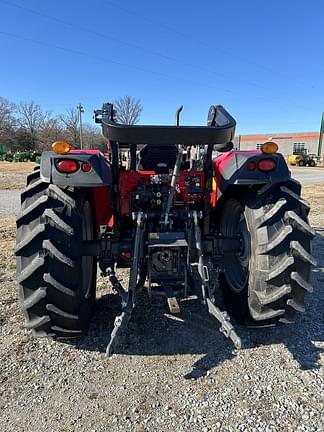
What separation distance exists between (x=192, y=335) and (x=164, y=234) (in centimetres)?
93

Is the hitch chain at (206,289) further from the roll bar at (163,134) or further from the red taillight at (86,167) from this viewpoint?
the red taillight at (86,167)

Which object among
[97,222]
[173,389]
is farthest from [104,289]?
[173,389]

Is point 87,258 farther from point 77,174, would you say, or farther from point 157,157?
point 157,157

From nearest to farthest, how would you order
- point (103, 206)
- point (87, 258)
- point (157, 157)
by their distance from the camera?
point (87, 258), point (103, 206), point (157, 157)

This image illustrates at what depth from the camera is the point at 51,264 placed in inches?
102

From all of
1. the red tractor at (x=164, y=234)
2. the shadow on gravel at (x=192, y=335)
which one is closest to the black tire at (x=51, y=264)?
the red tractor at (x=164, y=234)

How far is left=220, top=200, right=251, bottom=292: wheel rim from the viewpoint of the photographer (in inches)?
127

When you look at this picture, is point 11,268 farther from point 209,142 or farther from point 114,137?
point 209,142

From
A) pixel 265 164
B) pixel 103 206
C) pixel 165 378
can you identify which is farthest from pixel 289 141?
pixel 165 378

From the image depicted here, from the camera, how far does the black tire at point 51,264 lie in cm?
258

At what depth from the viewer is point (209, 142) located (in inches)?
96.2

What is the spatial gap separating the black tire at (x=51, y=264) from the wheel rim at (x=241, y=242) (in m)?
1.48

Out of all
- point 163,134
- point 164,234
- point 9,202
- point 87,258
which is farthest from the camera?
point 9,202

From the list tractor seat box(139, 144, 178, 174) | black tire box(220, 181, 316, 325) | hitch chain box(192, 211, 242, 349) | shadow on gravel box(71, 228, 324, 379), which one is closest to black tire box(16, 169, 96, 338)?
shadow on gravel box(71, 228, 324, 379)
